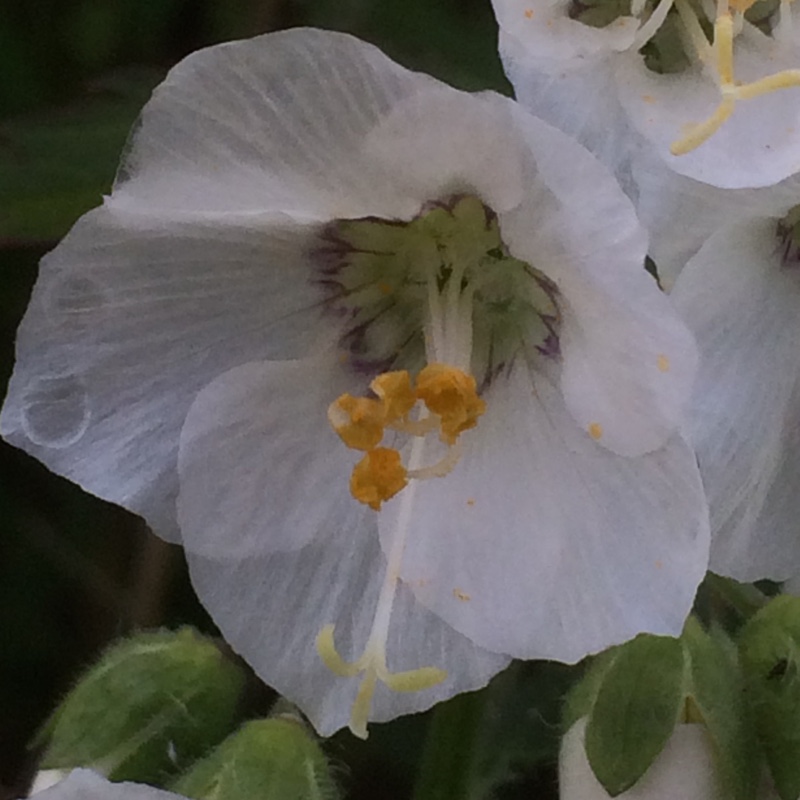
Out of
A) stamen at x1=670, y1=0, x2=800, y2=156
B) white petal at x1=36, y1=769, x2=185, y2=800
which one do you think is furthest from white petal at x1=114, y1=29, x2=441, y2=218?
white petal at x1=36, y1=769, x2=185, y2=800

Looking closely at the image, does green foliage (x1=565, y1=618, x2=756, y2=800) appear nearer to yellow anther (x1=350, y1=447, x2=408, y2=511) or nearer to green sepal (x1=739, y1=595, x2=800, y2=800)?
green sepal (x1=739, y1=595, x2=800, y2=800)

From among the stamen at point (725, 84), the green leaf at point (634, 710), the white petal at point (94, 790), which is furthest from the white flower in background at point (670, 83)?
the white petal at point (94, 790)

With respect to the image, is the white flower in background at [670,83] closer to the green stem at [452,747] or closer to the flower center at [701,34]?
the flower center at [701,34]

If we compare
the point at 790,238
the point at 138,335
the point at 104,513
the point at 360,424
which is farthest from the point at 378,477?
the point at 104,513

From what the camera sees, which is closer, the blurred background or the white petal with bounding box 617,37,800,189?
the white petal with bounding box 617,37,800,189

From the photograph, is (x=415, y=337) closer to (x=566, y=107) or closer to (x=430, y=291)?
(x=430, y=291)

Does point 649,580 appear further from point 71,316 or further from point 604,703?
point 71,316
